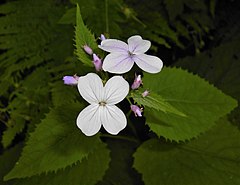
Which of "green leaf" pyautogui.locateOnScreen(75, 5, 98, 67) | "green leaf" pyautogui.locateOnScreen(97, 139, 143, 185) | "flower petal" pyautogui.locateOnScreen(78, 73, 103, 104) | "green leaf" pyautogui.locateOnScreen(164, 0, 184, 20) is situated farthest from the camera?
"green leaf" pyautogui.locateOnScreen(164, 0, 184, 20)

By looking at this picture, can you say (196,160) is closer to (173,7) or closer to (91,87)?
(91,87)

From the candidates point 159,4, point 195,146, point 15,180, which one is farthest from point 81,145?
point 159,4

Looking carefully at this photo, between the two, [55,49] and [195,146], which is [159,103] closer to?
[195,146]

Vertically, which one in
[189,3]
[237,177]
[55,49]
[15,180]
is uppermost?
[189,3]

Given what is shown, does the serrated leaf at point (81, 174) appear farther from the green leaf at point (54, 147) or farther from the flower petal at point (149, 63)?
the flower petal at point (149, 63)

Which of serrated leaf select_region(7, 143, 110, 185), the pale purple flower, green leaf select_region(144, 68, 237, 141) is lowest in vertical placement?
serrated leaf select_region(7, 143, 110, 185)

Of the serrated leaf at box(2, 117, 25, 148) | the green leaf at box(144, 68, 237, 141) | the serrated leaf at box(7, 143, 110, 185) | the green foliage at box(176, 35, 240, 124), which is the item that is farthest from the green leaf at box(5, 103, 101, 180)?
the green foliage at box(176, 35, 240, 124)

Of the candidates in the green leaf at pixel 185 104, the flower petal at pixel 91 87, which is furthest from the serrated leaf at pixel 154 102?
the green leaf at pixel 185 104

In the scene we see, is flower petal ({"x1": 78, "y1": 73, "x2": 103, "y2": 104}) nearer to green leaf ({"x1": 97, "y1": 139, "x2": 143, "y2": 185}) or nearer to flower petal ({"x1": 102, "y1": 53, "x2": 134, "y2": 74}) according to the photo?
flower petal ({"x1": 102, "y1": 53, "x2": 134, "y2": 74})
